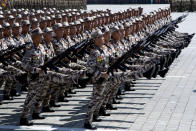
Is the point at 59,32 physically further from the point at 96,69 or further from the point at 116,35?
the point at 96,69

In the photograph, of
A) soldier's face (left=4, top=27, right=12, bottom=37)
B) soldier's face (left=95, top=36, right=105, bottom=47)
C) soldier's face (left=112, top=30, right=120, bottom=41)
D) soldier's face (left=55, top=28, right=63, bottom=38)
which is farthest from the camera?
soldier's face (left=4, top=27, right=12, bottom=37)

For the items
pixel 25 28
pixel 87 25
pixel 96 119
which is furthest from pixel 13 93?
pixel 87 25

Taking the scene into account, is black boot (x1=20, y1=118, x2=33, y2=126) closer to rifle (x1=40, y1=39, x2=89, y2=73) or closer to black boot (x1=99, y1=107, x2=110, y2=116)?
rifle (x1=40, y1=39, x2=89, y2=73)

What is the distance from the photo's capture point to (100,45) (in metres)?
9.24

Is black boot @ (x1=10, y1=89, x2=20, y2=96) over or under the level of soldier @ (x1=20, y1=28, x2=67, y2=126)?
under

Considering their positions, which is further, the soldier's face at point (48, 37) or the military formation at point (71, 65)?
the soldier's face at point (48, 37)

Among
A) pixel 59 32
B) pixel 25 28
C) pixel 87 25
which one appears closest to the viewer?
pixel 59 32

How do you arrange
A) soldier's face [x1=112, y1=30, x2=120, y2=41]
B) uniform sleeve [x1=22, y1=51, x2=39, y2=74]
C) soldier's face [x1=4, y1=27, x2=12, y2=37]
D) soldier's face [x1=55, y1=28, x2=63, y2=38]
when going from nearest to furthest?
uniform sleeve [x1=22, y1=51, x2=39, y2=74] → soldier's face [x1=112, y1=30, x2=120, y2=41] → soldier's face [x1=55, y1=28, x2=63, y2=38] → soldier's face [x1=4, y1=27, x2=12, y2=37]

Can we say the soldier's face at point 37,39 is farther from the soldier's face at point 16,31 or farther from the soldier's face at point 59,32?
the soldier's face at point 16,31

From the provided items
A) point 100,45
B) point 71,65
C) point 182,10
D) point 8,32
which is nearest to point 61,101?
point 71,65

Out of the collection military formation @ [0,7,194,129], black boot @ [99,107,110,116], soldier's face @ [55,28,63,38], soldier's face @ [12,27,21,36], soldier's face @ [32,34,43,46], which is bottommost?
black boot @ [99,107,110,116]

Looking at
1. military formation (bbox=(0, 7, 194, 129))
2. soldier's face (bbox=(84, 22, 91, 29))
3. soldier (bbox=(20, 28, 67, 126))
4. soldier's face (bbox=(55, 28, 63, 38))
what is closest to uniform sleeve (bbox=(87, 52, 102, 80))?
military formation (bbox=(0, 7, 194, 129))

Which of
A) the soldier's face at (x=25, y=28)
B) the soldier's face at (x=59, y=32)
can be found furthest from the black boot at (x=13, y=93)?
the soldier's face at (x=59, y=32)

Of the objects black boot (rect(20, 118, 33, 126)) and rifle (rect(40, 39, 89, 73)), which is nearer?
rifle (rect(40, 39, 89, 73))
